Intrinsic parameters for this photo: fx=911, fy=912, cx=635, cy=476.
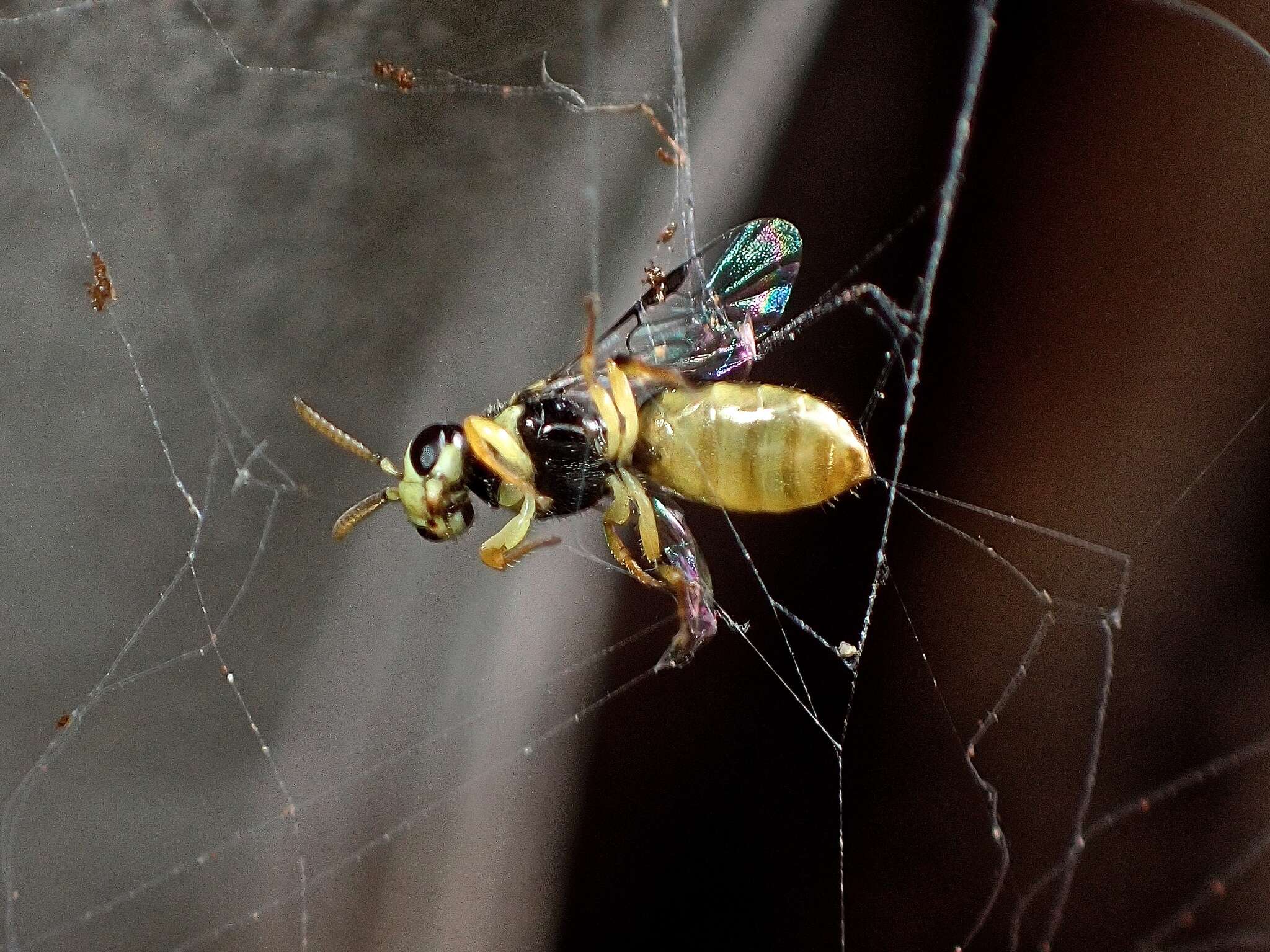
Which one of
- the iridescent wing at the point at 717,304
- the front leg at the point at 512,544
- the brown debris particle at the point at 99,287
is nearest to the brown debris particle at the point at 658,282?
the iridescent wing at the point at 717,304

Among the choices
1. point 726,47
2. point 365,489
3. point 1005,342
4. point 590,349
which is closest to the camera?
point 590,349

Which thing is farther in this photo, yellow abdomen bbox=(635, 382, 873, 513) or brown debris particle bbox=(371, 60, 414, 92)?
brown debris particle bbox=(371, 60, 414, 92)

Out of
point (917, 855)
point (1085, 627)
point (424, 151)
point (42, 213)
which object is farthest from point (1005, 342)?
point (42, 213)

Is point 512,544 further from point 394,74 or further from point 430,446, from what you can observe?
point 394,74

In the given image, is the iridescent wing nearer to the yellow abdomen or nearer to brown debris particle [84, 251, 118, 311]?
the yellow abdomen

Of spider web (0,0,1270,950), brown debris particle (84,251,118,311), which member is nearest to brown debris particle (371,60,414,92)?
spider web (0,0,1270,950)

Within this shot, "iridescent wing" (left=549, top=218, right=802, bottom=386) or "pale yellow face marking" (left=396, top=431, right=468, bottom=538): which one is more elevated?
"iridescent wing" (left=549, top=218, right=802, bottom=386)

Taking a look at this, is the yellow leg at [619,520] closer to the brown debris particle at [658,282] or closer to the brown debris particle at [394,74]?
the brown debris particle at [658,282]

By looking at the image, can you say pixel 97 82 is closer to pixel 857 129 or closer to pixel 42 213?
pixel 42 213
